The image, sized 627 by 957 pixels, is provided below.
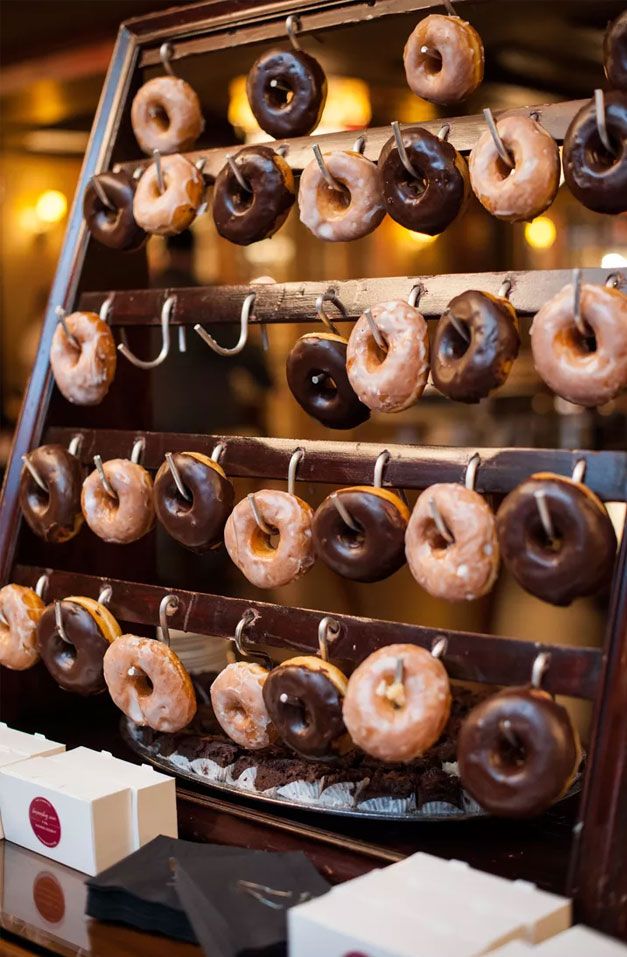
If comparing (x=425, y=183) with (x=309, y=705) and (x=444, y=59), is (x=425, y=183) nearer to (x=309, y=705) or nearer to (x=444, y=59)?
(x=444, y=59)

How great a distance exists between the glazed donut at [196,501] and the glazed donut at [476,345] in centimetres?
41

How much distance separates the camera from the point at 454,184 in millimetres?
1577

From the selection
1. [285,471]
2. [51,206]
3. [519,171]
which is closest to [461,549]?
[285,471]

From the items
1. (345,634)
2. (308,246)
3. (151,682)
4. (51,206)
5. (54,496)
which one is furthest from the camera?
(308,246)

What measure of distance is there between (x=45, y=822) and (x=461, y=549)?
2.37 ft

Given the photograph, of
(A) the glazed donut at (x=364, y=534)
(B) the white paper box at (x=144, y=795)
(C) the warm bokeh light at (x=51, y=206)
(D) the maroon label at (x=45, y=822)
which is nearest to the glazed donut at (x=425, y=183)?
(A) the glazed donut at (x=364, y=534)

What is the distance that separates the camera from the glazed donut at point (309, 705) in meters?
1.53

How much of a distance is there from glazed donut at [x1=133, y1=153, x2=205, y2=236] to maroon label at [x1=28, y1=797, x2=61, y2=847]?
953mm

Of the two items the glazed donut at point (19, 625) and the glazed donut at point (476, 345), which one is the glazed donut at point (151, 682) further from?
the glazed donut at point (476, 345)

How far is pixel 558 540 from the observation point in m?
1.39

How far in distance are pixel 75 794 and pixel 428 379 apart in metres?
0.76

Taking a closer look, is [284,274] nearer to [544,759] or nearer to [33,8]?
[33,8]

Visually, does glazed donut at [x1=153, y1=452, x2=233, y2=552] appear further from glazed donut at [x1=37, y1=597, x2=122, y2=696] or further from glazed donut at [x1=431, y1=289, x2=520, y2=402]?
glazed donut at [x1=431, y1=289, x2=520, y2=402]

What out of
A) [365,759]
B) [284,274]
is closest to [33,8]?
[365,759]
